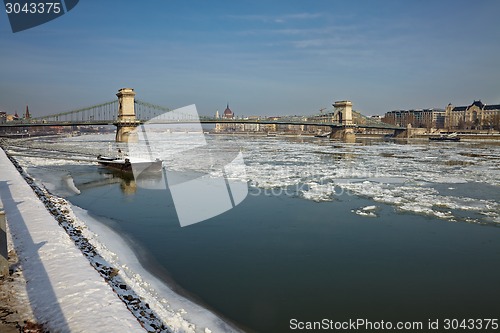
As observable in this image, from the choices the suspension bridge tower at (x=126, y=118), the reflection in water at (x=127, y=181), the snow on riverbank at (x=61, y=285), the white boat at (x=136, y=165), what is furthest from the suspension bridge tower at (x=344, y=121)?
the snow on riverbank at (x=61, y=285)

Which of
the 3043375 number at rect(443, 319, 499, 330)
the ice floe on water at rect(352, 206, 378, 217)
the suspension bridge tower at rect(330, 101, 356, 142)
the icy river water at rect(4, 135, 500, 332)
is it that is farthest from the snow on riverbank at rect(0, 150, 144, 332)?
the suspension bridge tower at rect(330, 101, 356, 142)

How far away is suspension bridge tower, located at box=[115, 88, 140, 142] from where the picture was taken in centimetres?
7612

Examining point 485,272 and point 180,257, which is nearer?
point 485,272

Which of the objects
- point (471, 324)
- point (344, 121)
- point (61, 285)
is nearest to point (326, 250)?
point (471, 324)

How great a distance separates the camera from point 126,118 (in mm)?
79625

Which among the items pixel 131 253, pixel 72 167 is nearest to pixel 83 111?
pixel 72 167

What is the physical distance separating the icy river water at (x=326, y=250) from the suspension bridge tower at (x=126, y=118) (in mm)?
61866

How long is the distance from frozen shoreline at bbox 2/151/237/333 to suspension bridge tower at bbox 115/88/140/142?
69.4m

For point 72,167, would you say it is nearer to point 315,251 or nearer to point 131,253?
point 131,253

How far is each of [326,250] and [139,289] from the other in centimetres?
458

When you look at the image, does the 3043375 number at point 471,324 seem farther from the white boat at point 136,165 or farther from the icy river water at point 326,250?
the white boat at point 136,165

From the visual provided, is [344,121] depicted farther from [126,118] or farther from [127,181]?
[127,181]

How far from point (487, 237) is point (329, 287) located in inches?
226

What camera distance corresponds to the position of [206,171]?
24.3 meters
